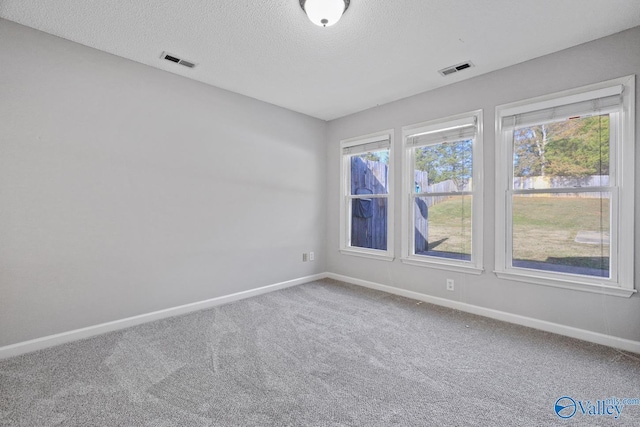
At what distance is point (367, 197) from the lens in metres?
4.17

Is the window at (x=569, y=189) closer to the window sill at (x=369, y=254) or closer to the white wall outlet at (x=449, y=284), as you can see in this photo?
the white wall outlet at (x=449, y=284)

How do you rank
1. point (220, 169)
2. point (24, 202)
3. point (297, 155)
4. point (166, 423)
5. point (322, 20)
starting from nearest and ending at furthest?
1. point (166, 423)
2. point (322, 20)
3. point (24, 202)
4. point (220, 169)
5. point (297, 155)

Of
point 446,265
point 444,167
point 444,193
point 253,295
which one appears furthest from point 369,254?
point 253,295

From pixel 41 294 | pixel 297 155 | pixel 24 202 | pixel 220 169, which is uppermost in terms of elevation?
pixel 297 155

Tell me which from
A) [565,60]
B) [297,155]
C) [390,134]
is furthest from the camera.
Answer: [297,155]

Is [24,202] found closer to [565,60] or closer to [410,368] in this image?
[410,368]

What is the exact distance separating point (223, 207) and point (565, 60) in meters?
3.64

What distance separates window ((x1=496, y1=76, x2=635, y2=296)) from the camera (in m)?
2.29

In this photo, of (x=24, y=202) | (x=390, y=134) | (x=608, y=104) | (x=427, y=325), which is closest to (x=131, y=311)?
(x=24, y=202)

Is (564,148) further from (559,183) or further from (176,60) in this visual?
(176,60)

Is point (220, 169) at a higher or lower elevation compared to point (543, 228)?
higher

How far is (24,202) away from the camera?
2213mm

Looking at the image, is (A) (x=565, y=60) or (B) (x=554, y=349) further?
(A) (x=565, y=60)

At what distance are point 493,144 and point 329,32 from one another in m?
1.96
